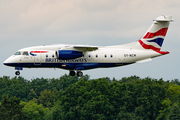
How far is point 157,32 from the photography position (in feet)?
196

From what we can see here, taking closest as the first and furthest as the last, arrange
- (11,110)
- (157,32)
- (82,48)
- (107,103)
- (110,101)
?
(82,48) < (157,32) < (107,103) < (11,110) < (110,101)

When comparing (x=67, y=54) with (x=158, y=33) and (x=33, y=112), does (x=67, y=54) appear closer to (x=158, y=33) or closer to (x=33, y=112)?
(x=158, y=33)

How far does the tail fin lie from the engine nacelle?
10668 millimetres

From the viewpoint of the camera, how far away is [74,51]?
179ft

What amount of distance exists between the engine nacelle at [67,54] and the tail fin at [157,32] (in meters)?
10.7

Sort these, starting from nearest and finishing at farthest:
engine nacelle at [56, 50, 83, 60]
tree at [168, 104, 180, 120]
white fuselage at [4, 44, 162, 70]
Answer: engine nacelle at [56, 50, 83, 60] < white fuselage at [4, 44, 162, 70] < tree at [168, 104, 180, 120]

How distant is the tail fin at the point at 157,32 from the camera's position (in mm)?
59312

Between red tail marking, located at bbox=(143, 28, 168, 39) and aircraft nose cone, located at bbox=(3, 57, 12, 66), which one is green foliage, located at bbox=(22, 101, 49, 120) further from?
red tail marking, located at bbox=(143, 28, 168, 39)

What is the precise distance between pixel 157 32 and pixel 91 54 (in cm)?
1137

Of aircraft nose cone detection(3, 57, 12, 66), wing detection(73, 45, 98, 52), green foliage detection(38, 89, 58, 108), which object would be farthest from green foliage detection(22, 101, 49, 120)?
wing detection(73, 45, 98, 52)

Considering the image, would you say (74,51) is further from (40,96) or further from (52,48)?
(40,96)

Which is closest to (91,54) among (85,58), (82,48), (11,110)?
(85,58)

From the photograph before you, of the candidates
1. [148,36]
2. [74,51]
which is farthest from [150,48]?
[74,51]

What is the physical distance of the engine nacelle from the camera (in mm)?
53375
